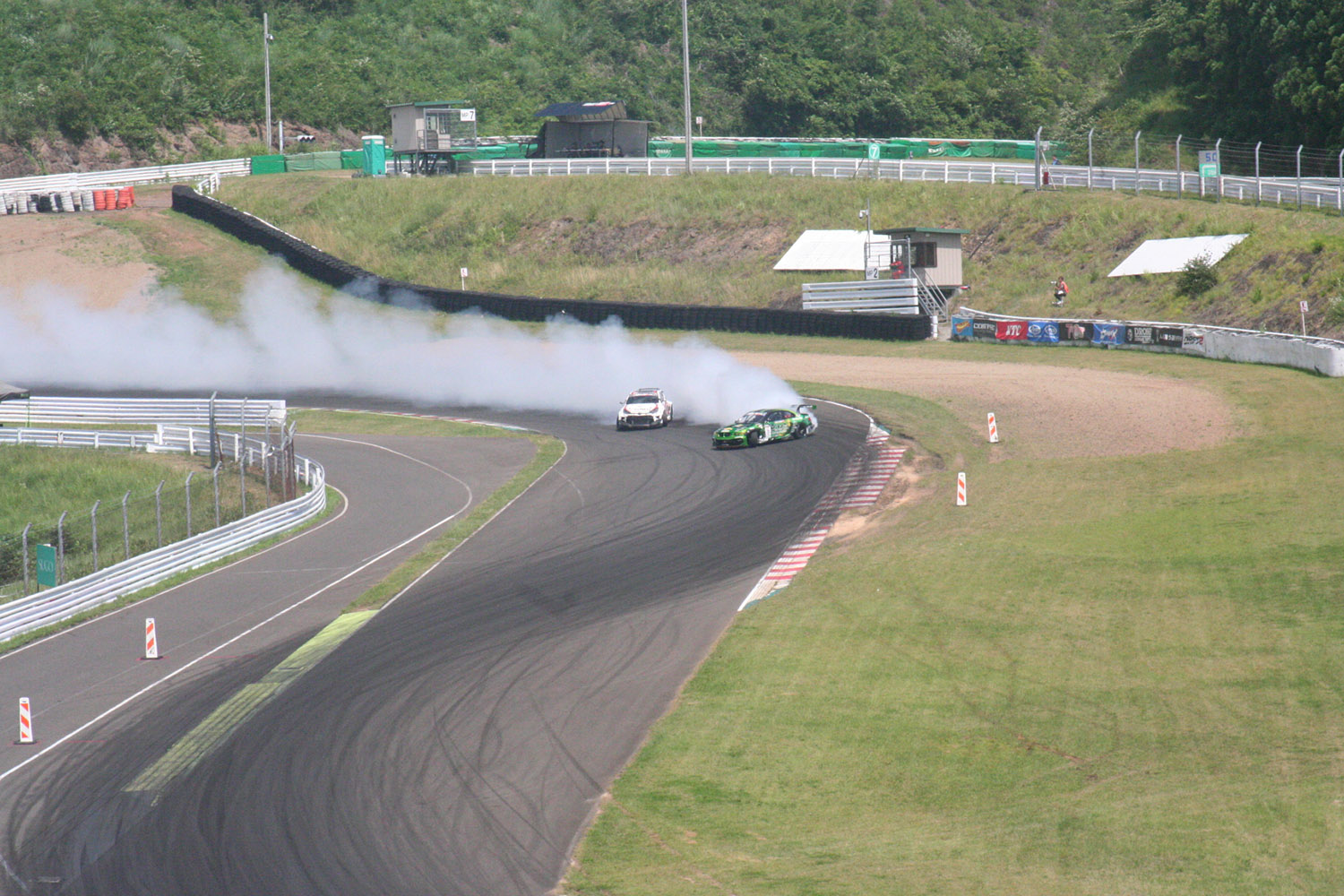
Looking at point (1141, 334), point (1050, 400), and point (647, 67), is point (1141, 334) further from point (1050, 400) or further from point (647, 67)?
point (647, 67)

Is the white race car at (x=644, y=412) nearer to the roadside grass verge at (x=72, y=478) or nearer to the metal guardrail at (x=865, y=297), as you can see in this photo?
the roadside grass verge at (x=72, y=478)

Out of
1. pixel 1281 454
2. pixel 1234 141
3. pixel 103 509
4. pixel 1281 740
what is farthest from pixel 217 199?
pixel 1281 740

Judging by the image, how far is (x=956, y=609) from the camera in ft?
72.7

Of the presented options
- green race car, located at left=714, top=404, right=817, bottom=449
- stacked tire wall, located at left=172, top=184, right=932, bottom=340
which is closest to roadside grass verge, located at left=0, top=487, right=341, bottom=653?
green race car, located at left=714, top=404, right=817, bottom=449

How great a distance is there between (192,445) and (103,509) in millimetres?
5609

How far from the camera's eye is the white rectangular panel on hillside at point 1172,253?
53.0m

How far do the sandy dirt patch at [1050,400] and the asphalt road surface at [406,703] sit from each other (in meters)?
6.04

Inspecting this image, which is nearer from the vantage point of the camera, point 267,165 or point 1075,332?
point 1075,332

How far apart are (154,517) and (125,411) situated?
18014 millimetres

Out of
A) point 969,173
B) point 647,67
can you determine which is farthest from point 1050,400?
point 647,67

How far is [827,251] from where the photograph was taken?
212 feet

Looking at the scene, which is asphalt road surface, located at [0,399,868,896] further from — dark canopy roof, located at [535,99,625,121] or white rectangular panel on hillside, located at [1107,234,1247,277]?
dark canopy roof, located at [535,99,625,121]

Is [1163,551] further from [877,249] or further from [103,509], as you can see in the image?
[877,249]

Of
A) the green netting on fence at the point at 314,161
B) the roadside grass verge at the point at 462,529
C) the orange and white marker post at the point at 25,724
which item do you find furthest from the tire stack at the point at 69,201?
the orange and white marker post at the point at 25,724
